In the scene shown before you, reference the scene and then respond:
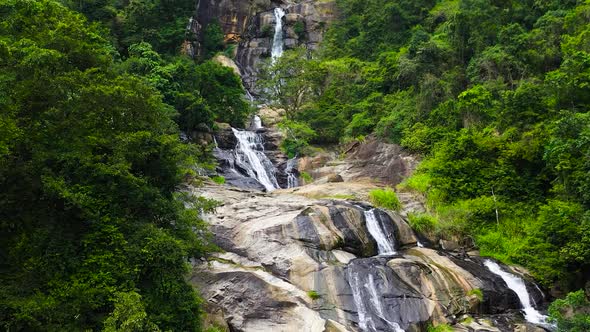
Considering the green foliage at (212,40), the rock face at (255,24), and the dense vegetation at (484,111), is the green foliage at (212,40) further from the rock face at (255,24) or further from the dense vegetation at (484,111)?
the dense vegetation at (484,111)

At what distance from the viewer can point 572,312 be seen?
15453mm

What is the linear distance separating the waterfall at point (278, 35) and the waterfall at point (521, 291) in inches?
1473

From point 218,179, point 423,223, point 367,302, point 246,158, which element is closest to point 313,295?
point 367,302

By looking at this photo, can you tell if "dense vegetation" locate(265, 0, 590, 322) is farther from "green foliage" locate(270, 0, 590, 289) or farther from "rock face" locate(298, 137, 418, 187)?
"rock face" locate(298, 137, 418, 187)

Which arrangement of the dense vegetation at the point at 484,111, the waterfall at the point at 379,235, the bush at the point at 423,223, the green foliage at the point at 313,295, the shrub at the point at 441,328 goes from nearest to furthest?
the shrub at the point at 441,328 → the green foliage at the point at 313,295 → the dense vegetation at the point at 484,111 → the waterfall at the point at 379,235 → the bush at the point at 423,223

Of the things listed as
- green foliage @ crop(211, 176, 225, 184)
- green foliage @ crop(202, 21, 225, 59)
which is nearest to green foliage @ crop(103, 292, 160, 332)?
green foliage @ crop(211, 176, 225, 184)

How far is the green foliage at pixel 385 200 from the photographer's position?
74.0 ft

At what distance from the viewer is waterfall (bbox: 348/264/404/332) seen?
14.7m

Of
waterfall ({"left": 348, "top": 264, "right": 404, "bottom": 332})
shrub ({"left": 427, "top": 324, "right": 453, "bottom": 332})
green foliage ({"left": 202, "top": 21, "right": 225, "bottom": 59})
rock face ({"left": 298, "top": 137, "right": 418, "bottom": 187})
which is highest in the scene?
green foliage ({"left": 202, "top": 21, "right": 225, "bottom": 59})

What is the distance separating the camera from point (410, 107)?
30.6 m

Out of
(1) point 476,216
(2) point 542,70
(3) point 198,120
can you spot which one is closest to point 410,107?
(2) point 542,70

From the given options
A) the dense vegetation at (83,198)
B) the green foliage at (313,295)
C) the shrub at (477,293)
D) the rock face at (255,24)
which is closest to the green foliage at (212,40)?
the rock face at (255,24)

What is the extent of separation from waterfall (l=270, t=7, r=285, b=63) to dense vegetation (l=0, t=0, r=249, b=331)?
37241 millimetres

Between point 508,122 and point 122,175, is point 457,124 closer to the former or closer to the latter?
point 508,122
